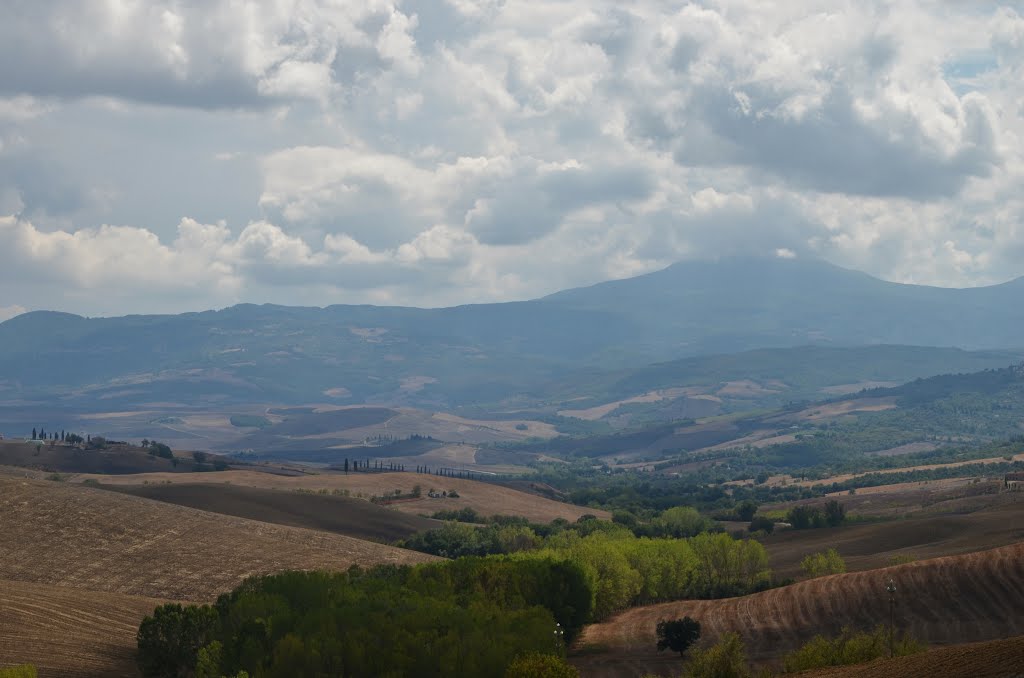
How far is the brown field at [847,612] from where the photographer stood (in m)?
102

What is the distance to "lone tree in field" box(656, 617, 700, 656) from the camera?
340 feet

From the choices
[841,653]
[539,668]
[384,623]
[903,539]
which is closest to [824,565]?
[903,539]

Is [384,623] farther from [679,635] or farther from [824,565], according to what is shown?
[824,565]

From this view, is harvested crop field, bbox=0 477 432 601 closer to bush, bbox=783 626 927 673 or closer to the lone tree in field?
the lone tree in field

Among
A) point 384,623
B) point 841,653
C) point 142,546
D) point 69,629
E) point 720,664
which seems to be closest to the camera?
point 720,664

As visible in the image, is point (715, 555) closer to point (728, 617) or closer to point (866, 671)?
point (728, 617)

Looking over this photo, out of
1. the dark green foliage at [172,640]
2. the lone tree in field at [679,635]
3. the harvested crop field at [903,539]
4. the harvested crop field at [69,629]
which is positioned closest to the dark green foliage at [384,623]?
the dark green foliage at [172,640]

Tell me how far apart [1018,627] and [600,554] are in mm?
44294

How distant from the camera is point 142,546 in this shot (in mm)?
138625

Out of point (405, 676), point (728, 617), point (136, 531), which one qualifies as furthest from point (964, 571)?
point (136, 531)

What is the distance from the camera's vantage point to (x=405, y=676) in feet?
216

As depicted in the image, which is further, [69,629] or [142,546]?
[142,546]

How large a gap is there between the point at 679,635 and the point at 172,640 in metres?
41.4

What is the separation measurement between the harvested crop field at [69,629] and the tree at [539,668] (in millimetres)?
36040
